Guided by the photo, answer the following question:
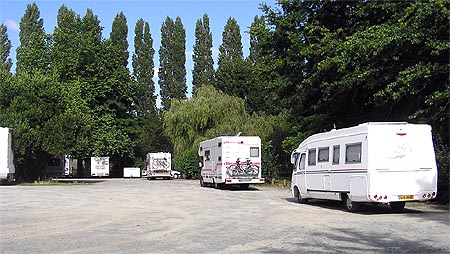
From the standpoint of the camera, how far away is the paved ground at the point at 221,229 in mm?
10117

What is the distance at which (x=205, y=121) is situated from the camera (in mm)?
48594

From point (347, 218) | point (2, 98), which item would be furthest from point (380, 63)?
point (2, 98)

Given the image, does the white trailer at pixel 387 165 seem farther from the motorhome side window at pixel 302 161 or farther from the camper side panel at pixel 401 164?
the motorhome side window at pixel 302 161

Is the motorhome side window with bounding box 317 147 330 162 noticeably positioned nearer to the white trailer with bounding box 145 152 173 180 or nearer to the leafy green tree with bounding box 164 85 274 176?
the leafy green tree with bounding box 164 85 274 176

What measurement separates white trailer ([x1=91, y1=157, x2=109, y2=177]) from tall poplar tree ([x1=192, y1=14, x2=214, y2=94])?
16.3 m

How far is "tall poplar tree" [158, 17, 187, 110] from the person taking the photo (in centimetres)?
7050

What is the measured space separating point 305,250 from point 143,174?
56409 millimetres

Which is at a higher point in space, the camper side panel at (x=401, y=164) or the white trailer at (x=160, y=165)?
the camper side panel at (x=401, y=164)

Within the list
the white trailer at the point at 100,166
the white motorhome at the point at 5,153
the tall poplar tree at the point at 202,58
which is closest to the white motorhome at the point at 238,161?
the white motorhome at the point at 5,153

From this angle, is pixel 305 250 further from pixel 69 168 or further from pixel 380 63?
pixel 69 168

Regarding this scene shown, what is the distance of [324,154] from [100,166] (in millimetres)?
45166

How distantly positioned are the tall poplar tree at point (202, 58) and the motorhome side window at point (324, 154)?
164 ft

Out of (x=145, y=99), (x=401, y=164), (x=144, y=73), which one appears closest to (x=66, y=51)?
(x=144, y=73)

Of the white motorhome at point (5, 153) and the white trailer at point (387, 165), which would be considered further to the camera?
the white motorhome at point (5, 153)
